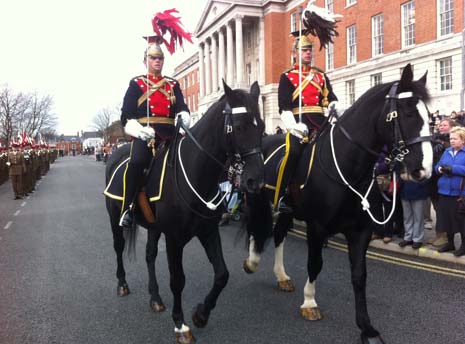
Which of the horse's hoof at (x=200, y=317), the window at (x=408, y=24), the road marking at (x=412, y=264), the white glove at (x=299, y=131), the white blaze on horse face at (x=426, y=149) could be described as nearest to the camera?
the white blaze on horse face at (x=426, y=149)

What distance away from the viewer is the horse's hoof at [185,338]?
4.11 m

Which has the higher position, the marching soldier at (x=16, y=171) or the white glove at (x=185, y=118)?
the white glove at (x=185, y=118)

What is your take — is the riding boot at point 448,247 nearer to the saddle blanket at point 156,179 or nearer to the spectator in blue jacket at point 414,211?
the spectator in blue jacket at point 414,211

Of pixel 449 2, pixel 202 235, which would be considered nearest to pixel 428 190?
pixel 202 235

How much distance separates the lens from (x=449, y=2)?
25.8m

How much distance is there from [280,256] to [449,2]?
2611cm

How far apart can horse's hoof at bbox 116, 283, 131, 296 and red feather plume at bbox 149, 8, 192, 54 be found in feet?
10.0

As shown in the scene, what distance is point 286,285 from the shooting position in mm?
5562

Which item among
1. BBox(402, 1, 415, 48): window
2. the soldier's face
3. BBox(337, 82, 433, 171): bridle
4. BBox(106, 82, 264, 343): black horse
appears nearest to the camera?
BBox(337, 82, 433, 171): bridle

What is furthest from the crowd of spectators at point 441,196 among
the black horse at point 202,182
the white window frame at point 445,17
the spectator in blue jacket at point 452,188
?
the white window frame at point 445,17

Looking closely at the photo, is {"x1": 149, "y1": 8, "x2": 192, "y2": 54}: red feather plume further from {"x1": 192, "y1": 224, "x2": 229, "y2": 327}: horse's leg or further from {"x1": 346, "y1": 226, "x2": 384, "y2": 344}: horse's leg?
{"x1": 346, "y1": 226, "x2": 384, "y2": 344}: horse's leg

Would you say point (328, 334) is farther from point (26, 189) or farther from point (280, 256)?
point (26, 189)

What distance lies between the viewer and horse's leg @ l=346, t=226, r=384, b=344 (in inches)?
155

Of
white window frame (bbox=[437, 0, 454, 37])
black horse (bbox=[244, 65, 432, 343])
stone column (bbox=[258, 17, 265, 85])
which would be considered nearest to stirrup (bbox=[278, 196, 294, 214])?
black horse (bbox=[244, 65, 432, 343])
